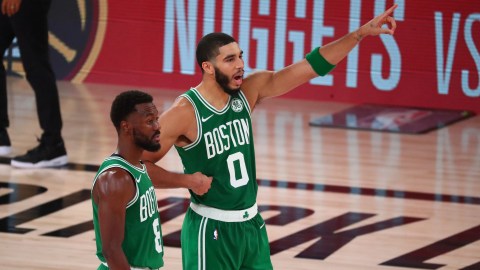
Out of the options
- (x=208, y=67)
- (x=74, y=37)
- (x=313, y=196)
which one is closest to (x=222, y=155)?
(x=208, y=67)

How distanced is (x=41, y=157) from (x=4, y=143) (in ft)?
1.77

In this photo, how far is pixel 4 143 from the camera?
311 inches

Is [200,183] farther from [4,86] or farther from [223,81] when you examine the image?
[4,86]

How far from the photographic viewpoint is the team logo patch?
171 inches

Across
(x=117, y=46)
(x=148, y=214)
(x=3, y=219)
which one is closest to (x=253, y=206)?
(x=148, y=214)

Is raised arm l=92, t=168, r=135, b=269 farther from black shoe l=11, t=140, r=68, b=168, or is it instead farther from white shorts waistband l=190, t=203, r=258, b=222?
black shoe l=11, t=140, r=68, b=168

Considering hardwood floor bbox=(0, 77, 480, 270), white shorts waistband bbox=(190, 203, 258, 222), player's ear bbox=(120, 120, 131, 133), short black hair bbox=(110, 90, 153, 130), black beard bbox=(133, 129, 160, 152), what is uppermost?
short black hair bbox=(110, 90, 153, 130)

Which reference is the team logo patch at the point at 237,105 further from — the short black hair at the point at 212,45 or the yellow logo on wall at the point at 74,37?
the yellow logo on wall at the point at 74,37

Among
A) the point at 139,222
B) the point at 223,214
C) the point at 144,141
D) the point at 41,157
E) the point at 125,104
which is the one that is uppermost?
the point at 125,104

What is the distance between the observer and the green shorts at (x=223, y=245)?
4.27 m

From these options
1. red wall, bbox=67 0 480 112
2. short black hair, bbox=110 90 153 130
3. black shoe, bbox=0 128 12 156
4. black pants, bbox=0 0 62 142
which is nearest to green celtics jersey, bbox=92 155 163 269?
short black hair, bbox=110 90 153 130

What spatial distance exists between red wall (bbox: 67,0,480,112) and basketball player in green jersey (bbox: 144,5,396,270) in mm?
5786

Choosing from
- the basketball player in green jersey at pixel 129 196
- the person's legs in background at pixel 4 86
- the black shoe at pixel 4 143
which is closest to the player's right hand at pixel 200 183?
the basketball player in green jersey at pixel 129 196

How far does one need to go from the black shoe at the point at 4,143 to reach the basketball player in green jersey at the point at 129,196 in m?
4.26
